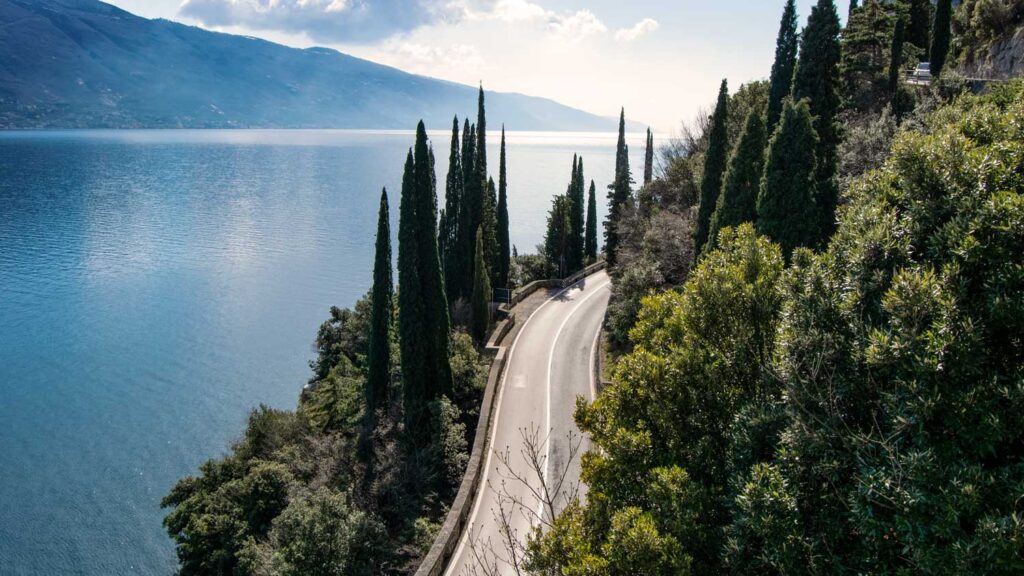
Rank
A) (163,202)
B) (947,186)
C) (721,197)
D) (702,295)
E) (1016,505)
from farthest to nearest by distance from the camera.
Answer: (163,202)
(721,197)
(702,295)
(947,186)
(1016,505)

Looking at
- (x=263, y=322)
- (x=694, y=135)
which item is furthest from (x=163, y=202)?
(x=694, y=135)

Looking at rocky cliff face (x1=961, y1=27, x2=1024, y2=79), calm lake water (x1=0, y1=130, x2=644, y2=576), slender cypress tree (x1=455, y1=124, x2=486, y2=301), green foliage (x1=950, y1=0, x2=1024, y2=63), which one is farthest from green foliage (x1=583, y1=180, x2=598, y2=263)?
rocky cliff face (x1=961, y1=27, x2=1024, y2=79)

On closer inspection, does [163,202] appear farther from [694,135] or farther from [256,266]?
[694,135]

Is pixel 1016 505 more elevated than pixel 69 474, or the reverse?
pixel 1016 505

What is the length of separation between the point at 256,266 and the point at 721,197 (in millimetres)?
58330

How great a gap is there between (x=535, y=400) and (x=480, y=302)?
1120 cm

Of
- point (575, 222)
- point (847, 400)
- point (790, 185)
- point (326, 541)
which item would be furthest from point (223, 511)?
point (575, 222)

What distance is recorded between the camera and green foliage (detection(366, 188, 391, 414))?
27.2 meters

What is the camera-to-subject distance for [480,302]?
35250mm

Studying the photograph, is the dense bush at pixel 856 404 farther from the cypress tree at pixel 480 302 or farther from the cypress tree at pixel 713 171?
the cypress tree at pixel 480 302

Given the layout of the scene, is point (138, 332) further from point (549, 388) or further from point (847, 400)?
point (847, 400)

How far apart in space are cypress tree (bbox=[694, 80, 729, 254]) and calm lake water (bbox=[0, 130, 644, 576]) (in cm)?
3003

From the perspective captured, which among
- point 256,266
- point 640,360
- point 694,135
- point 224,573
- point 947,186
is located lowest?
point 224,573

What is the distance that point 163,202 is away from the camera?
320 ft
